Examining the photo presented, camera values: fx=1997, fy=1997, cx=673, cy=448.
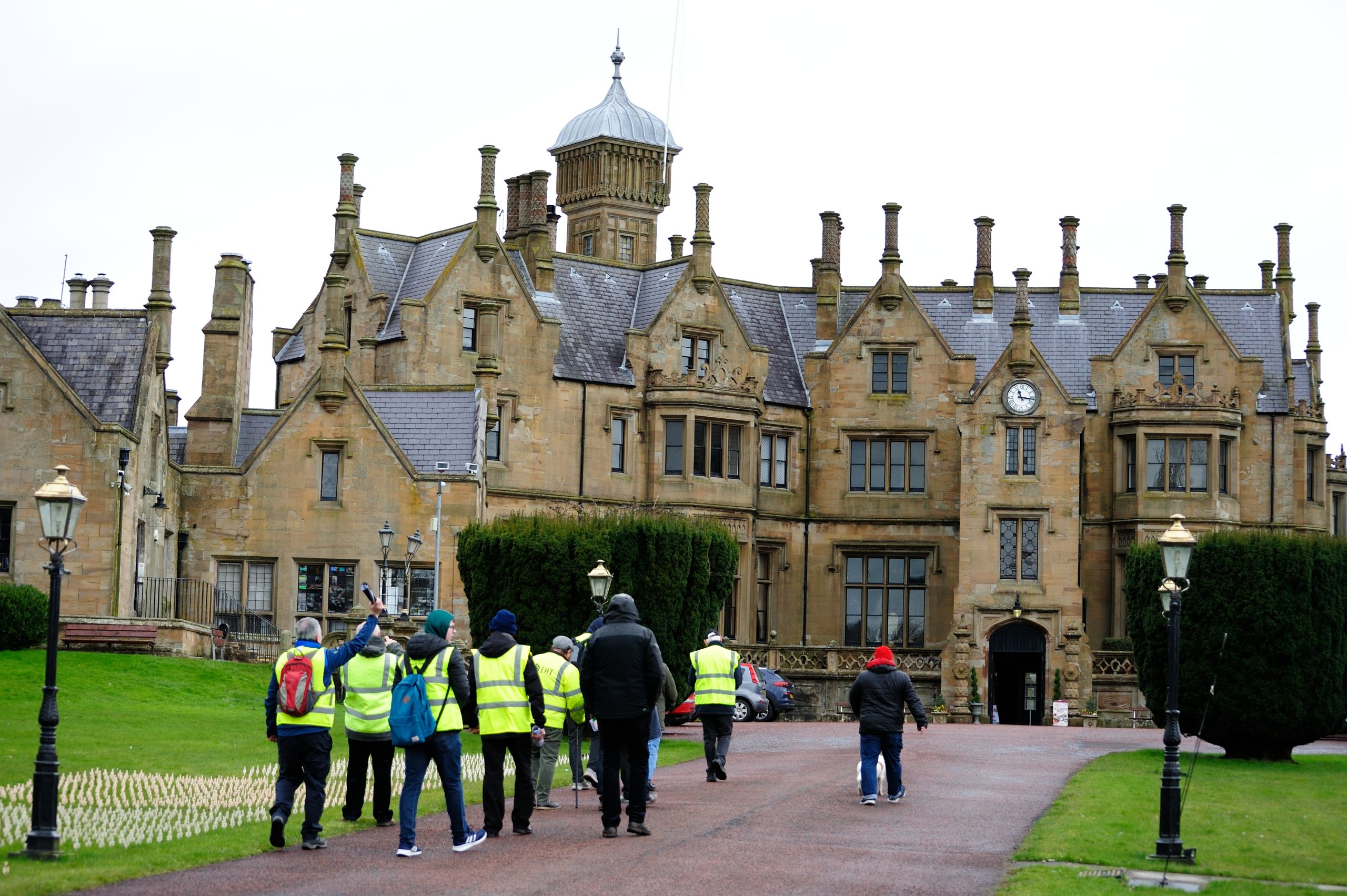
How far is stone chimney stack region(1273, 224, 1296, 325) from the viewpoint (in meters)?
62.2

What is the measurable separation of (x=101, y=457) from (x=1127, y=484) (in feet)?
99.5

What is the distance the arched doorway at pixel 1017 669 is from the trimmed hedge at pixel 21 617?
27.8 metres

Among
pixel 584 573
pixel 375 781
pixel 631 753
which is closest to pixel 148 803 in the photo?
pixel 375 781

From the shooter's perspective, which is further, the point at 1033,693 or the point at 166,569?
the point at 1033,693

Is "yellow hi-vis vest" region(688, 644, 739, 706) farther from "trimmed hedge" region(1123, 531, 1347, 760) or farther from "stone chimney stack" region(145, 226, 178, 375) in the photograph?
"stone chimney stack" region(145, 226, 178, 375)

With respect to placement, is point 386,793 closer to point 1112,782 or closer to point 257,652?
point 1112,782

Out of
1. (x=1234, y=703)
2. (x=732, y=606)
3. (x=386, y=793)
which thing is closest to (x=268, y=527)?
(x=732, y=606)

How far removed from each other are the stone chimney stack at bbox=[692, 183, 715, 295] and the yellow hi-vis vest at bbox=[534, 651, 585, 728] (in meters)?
38.4

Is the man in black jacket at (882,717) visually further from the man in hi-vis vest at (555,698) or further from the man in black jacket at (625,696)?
the man in black jacket at (625,696)

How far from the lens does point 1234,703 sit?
33.4 metres

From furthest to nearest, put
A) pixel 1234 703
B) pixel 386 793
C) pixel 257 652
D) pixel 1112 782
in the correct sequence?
pixel 257 652 → pixel 1234 703 → pixel 1112 782 → pixel 386 793

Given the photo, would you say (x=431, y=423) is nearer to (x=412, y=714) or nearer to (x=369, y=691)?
(x=369, y=691)

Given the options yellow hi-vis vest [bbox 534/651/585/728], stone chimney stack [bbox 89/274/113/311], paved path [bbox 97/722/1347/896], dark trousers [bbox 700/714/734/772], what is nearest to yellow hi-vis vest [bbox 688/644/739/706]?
dark trousers [bbox 700/714/734/772]

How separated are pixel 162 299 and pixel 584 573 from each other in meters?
17.1
